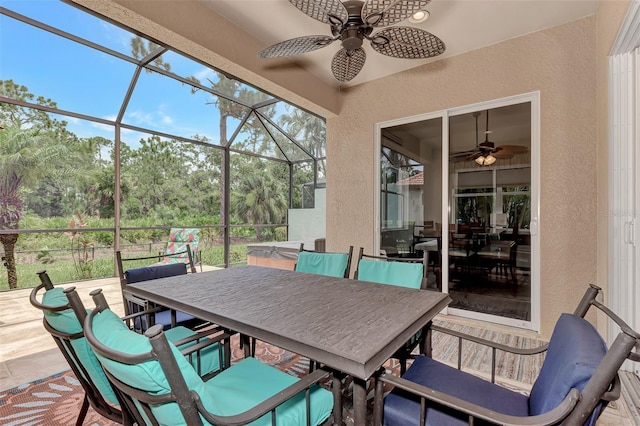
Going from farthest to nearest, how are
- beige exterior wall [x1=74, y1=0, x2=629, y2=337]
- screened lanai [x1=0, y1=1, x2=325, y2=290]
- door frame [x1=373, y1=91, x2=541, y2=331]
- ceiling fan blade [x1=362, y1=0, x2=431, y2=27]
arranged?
screened lanai [x1=0, y1=1, x2=325, y2=290]
door frame [x1=373, y1=91, x2=541, y2=331]
beige exterior wall [x1=74, y1=0, x2=629, y2=337]
ceiling fan blade [x1=362, y1=0, x2=431, y2=27]

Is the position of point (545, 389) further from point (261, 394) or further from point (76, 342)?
point (76, 342)

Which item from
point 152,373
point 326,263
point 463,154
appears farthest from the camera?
point 463,154

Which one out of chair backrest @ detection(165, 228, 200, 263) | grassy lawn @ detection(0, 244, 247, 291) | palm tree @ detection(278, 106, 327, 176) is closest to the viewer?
grassy lawn @ detection(0, 244, 247, 291)

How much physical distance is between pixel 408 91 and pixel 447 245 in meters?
1.89

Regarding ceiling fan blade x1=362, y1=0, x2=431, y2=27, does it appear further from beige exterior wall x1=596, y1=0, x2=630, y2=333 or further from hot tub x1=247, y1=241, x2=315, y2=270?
hot tub x1=247, y1=241, x2=315, y2=270

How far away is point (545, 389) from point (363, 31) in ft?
6.95

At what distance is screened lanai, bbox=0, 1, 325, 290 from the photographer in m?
3.69

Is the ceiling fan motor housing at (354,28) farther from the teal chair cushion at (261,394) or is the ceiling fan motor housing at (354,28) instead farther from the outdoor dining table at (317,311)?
the teal chair cushion at (261,394)

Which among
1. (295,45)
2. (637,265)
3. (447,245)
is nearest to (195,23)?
(295,45)

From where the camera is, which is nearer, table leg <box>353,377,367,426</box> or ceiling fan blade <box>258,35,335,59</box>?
table leg <box>353,377,367,426</box>

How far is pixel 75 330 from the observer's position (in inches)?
42.5

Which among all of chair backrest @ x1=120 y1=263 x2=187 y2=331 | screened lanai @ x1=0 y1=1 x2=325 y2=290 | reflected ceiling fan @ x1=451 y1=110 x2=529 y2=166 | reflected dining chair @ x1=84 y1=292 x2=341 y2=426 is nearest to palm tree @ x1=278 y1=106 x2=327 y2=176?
screened lanai @ x1=0 y1=1 x2=325 y2=290

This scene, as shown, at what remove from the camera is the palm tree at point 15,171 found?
12.6ft

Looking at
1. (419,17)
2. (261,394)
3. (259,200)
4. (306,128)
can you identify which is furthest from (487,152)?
(259,200)
